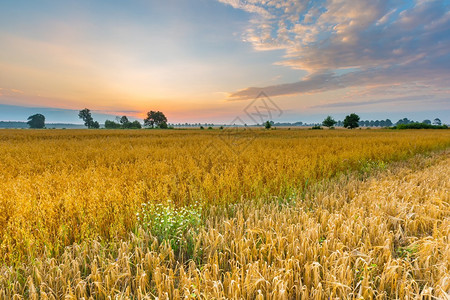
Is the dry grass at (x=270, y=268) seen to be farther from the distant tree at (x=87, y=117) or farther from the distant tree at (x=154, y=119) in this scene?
the distant tree at (x=87, y=117)

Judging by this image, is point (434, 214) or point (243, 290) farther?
point (434, 214)

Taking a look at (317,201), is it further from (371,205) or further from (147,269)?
(147,269)

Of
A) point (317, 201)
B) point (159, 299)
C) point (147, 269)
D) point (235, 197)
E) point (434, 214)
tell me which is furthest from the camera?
point (235, 197)

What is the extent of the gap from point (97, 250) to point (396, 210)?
4536mm

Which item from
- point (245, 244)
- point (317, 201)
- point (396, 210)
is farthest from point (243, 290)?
point (396, 210)

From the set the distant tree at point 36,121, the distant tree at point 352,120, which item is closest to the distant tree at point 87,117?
the distant tree at point 36,121

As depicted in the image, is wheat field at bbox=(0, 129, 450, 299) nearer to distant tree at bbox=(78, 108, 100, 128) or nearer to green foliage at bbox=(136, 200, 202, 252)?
green foliage at bbox=(136, 200, 202, 252)

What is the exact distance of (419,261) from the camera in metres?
2.17

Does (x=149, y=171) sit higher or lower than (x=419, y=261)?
higher

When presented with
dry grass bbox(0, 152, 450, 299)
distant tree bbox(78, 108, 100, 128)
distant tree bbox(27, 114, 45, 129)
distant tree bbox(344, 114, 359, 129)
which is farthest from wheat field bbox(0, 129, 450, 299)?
distant tree bbox(27, 114, 45, 129)

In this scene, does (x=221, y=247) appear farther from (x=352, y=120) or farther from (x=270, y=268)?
(x=352, y=120)

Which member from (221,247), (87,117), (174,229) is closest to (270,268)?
(221,247)

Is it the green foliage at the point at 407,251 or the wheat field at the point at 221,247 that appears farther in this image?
the green foliage at the point at 407,251

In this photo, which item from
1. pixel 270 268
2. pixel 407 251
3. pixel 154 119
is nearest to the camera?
pixel 270 268
